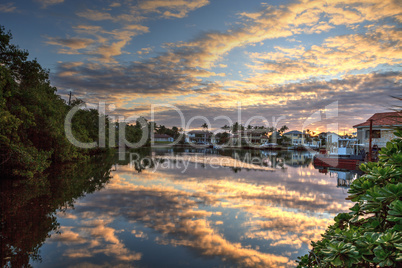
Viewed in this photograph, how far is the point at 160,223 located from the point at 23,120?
40.1 ft

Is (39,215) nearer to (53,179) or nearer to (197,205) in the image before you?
(197,205)

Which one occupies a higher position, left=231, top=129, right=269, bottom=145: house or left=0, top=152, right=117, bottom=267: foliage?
left=231, top=129, right=269, bottom=145: house

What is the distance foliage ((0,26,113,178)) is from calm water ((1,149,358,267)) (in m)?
1.52

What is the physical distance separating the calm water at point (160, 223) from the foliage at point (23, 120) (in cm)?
152

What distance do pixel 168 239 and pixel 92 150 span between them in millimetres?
33407

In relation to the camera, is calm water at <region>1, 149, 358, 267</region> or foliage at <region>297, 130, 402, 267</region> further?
calm water at <region>1, 149, 358, 267</region>

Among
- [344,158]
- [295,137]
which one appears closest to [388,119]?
[344,158]

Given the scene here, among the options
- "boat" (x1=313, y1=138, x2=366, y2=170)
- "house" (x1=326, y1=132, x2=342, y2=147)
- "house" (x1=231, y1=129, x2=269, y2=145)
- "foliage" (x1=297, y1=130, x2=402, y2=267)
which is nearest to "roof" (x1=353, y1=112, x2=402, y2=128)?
"foliage" (x1=297, y1=130, x2=402, y2=267)

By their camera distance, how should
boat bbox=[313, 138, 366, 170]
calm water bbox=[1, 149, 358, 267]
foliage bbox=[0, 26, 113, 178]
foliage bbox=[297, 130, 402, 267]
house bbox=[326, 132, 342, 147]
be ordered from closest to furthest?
foliage bbox=[297, 130, 402, 267], calm water bbox=[1, 149, 358, 267], foliage bbox=[0, 26, 113, 178], boat bbox=[313, 138, 366, 170], house bbox=[326, 132, 342, 147]

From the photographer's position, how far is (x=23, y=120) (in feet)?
48.5

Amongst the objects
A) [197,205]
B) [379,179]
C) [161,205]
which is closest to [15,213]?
[161,205]

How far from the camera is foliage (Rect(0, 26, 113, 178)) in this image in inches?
505

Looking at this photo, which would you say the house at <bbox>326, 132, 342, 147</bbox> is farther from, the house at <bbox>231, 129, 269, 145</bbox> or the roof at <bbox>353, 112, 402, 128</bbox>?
the house at <bbox>231, 129, 269, 145</bbox>

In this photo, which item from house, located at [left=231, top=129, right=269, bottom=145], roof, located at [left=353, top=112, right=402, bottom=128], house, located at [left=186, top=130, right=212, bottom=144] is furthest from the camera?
house, located at [left=186, top=130, right=212, bottom=144]
